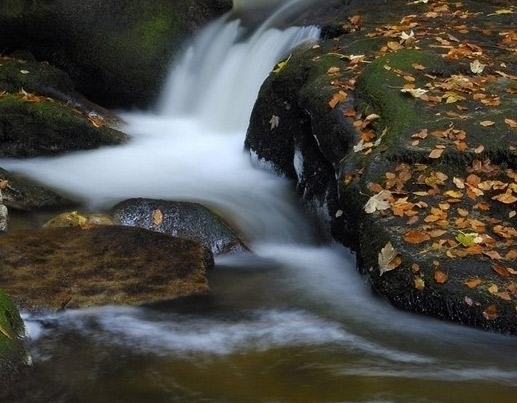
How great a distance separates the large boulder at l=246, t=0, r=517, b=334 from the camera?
17.5ft

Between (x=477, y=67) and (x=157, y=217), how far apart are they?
352cm

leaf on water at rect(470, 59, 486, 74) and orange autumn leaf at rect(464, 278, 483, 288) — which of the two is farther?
leaf on water at rect(470, 59, 486, 74)

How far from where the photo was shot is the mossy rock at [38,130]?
9414mm

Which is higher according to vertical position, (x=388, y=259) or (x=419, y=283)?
(x=388, y=259)

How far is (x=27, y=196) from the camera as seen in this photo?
7609mm

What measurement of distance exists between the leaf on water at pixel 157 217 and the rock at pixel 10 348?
96.4 inches

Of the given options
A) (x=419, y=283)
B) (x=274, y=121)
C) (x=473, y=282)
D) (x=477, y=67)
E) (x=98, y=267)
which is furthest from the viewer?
(x=274, y=121)

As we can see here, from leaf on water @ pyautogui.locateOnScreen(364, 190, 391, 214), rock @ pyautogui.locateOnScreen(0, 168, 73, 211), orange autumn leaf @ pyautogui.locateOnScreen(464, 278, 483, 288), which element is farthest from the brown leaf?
rock @ pyautogui.locateOnScreen(0, 168, 73, 211)

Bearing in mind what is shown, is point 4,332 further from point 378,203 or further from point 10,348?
point 378,203

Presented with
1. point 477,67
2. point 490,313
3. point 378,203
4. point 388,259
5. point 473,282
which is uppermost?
point 477,67

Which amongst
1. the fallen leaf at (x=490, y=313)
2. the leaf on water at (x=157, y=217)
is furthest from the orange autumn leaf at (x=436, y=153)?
the leaf on water at (x=157, y=217)

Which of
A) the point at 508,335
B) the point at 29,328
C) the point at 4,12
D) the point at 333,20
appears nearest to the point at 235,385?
the point at 29,328

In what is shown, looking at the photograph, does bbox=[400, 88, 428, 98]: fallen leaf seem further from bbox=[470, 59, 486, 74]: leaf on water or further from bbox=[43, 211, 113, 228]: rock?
bbox=[43, 211, 113, 228]: rock

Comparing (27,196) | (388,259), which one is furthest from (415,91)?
(27,196)
